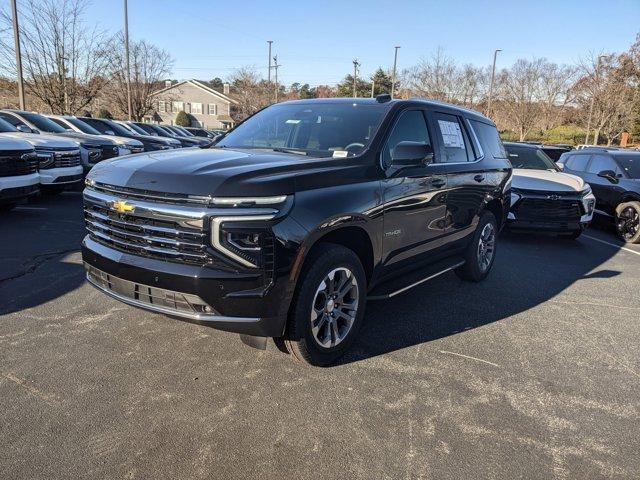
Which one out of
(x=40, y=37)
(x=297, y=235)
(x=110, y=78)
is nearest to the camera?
(x=297, y=235)

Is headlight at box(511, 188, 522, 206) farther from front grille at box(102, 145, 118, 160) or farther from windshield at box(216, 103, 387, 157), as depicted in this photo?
front grille at box(102, 145, 118, 160)

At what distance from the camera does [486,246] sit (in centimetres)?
613

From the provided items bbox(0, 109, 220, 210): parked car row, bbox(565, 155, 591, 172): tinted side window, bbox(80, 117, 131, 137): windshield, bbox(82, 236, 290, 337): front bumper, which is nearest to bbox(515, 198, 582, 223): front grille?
bbox(565, 155, 591, 172): tinted side window

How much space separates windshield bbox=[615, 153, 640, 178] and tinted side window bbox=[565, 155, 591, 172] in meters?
0.90

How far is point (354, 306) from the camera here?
372 centimetres

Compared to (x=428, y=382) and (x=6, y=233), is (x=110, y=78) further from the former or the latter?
(x=428, y=382)

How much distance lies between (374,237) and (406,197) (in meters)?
0.56

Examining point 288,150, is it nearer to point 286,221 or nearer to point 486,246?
point 286,221

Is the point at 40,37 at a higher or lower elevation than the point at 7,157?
higher

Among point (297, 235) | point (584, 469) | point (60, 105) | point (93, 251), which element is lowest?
point (584, 469)

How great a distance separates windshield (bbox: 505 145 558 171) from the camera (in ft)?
33.3

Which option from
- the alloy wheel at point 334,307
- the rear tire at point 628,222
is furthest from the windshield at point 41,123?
the rear tire at point 628,222

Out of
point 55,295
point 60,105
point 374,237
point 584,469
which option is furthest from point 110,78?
point 584,469

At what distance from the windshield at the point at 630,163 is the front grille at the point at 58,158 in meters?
11.2
